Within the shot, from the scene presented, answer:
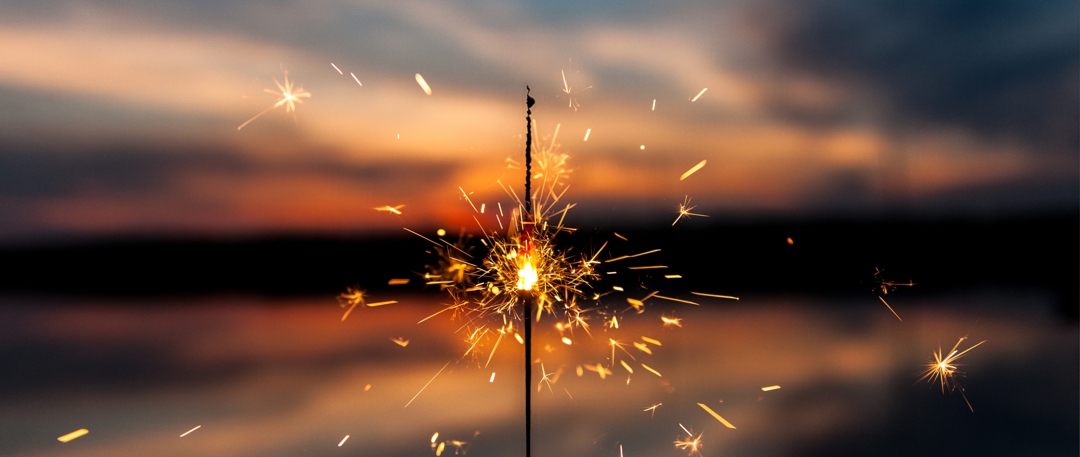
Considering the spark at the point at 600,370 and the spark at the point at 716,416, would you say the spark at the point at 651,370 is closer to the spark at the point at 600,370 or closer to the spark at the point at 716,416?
the spark at the point at 600,370

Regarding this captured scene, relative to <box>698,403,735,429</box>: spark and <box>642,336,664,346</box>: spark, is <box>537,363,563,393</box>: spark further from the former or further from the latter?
<box>642,336,664,346</box>: spark

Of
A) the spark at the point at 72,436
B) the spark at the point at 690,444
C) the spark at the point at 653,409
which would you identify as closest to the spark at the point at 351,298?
the spark at the point at 72,436

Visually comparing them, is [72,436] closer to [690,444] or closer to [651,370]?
[690,444]

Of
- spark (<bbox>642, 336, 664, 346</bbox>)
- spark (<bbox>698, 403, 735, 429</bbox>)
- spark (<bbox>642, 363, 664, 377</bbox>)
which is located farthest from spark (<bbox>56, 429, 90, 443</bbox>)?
spark (<bbox>642, 336, 664, 346</bbox>)

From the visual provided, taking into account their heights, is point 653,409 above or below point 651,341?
below

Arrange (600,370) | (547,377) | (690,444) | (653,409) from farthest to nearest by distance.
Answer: (600,370) < (547,377) < (653,409) < (690,444)

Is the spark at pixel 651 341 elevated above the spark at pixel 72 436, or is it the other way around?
the spark at pixel 651 341

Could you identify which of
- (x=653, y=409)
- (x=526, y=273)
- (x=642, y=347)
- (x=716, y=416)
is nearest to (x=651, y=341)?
(x=642, y=347)

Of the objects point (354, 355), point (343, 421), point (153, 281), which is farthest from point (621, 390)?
point (153, 281)
